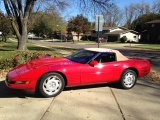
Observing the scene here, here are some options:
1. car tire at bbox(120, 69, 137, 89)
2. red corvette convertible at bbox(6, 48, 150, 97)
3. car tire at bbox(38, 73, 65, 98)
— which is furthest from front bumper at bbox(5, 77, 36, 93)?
car tire at bbox(120, 69, 137, 89)

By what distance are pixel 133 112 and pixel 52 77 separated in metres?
2.14

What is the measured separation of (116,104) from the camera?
242 inches

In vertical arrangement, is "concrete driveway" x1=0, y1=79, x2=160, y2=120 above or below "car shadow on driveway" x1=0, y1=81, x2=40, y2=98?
below

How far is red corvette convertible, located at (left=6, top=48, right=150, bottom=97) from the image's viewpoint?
6.33 m

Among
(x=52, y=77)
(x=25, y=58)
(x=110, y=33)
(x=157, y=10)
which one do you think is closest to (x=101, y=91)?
(x=52, y=77)

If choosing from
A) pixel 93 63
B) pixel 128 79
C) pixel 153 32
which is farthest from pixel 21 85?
pixel 153 32

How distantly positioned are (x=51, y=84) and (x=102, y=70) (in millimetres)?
1575

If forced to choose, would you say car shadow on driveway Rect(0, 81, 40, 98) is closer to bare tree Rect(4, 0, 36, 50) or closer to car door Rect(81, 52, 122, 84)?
car door Rect(81, 52, 122, 84)

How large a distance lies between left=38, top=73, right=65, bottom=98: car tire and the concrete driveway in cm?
15

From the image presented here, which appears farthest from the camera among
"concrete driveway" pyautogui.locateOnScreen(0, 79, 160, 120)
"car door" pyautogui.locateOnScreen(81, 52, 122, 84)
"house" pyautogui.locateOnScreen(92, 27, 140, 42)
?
"house" pyautogui.locateOnScreen(92, 27, 140, 42)

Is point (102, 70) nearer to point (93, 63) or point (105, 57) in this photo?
point (93, 63)

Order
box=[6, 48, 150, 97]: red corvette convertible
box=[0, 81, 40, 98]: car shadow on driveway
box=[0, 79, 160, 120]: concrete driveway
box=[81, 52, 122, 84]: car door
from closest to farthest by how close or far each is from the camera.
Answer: box=[0, 79, 160, 120]: concrete driveway → box=[6, 48, 150, 97]: red corvette convertible → box=[0, 81, 40, 98]: car shadow on driveway → box=[81, 52, 122, 84]: car door

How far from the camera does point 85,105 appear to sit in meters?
5.96

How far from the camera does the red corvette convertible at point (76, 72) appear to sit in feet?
20.8
